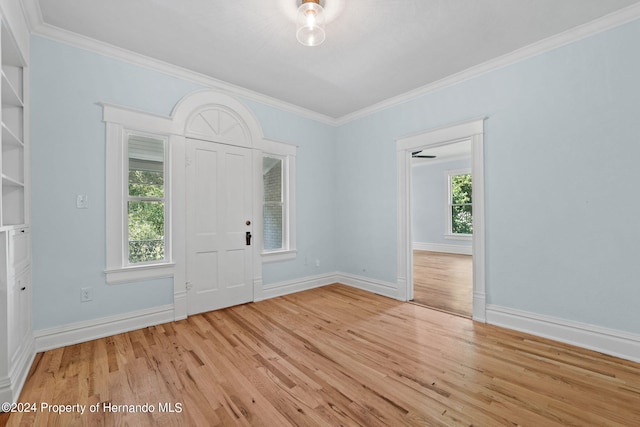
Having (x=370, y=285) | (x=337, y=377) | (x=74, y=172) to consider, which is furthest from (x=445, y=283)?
(x=74, y=172)

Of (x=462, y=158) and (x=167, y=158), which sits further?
(x=462, y=158)

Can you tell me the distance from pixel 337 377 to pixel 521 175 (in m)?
2.65

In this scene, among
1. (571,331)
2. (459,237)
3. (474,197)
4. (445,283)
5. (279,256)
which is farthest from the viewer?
(459,237)

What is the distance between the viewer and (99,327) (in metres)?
2.70

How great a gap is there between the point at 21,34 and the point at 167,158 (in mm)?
1394

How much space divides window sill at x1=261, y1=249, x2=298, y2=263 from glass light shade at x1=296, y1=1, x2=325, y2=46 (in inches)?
107

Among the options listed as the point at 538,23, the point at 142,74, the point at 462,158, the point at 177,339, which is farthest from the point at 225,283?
the point at 462,158

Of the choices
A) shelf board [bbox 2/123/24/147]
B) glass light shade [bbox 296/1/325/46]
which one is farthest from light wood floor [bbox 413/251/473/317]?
shelf board [bbox 2/123/24/147]

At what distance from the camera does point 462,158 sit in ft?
26.5

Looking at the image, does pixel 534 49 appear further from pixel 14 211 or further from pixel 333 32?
pixel 14 211

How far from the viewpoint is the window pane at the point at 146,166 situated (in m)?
3.00

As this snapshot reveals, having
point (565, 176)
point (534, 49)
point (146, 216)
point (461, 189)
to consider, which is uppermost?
point (534, 49)

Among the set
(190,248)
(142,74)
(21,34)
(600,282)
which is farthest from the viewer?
(190,248)

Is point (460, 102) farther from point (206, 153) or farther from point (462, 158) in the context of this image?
point (462, 158)
